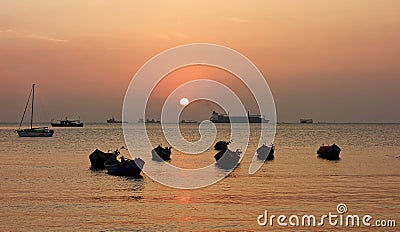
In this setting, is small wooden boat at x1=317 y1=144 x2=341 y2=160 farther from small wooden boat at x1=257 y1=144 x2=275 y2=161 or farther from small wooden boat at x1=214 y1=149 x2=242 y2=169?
small wooden boat at x1=214 y1=149 x2=242 y2=169

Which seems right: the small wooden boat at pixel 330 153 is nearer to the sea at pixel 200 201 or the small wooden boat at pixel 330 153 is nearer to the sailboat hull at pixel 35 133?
the sea at pixel 200 201

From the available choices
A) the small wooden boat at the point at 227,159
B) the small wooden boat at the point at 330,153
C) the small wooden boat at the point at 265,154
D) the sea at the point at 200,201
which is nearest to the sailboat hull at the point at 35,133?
the small wooden boat at the point at 265,154

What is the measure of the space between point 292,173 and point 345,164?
17.0 metres

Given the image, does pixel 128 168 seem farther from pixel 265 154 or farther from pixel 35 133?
pixel 35 133

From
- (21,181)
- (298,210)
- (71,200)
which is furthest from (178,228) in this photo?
(21,181)

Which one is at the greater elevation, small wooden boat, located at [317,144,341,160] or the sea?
small wooden boat, located at [317,144,341,160]

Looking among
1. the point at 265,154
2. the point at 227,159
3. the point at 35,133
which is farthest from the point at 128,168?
the point at 35,133

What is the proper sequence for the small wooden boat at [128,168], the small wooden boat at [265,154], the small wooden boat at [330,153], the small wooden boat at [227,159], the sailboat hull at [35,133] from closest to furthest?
the small wooden boat at [128,168] → the small wooden boat at [227,159] → the small wooden boat at [265,154] → the small wooden boat at [330,153] → the sailboat hull at [35,133]

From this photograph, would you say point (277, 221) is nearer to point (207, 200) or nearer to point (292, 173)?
point (207, 200)

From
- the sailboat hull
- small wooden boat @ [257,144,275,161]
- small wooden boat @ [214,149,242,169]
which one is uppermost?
the sailboat hull

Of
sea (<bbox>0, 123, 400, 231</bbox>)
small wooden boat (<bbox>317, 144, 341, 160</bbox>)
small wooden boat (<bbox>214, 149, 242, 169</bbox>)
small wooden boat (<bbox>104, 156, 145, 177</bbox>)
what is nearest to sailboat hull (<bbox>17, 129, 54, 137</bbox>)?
small wooden boat (<bbox>317, 144, 341, 160</bbox>)

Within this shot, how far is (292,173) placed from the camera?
214 ft

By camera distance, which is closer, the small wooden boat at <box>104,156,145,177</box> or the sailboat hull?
the small wooden boat at <box>104,156,145,177</box>

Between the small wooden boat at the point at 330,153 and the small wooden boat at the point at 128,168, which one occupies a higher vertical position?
the small wooden boat at the point at 330,153
